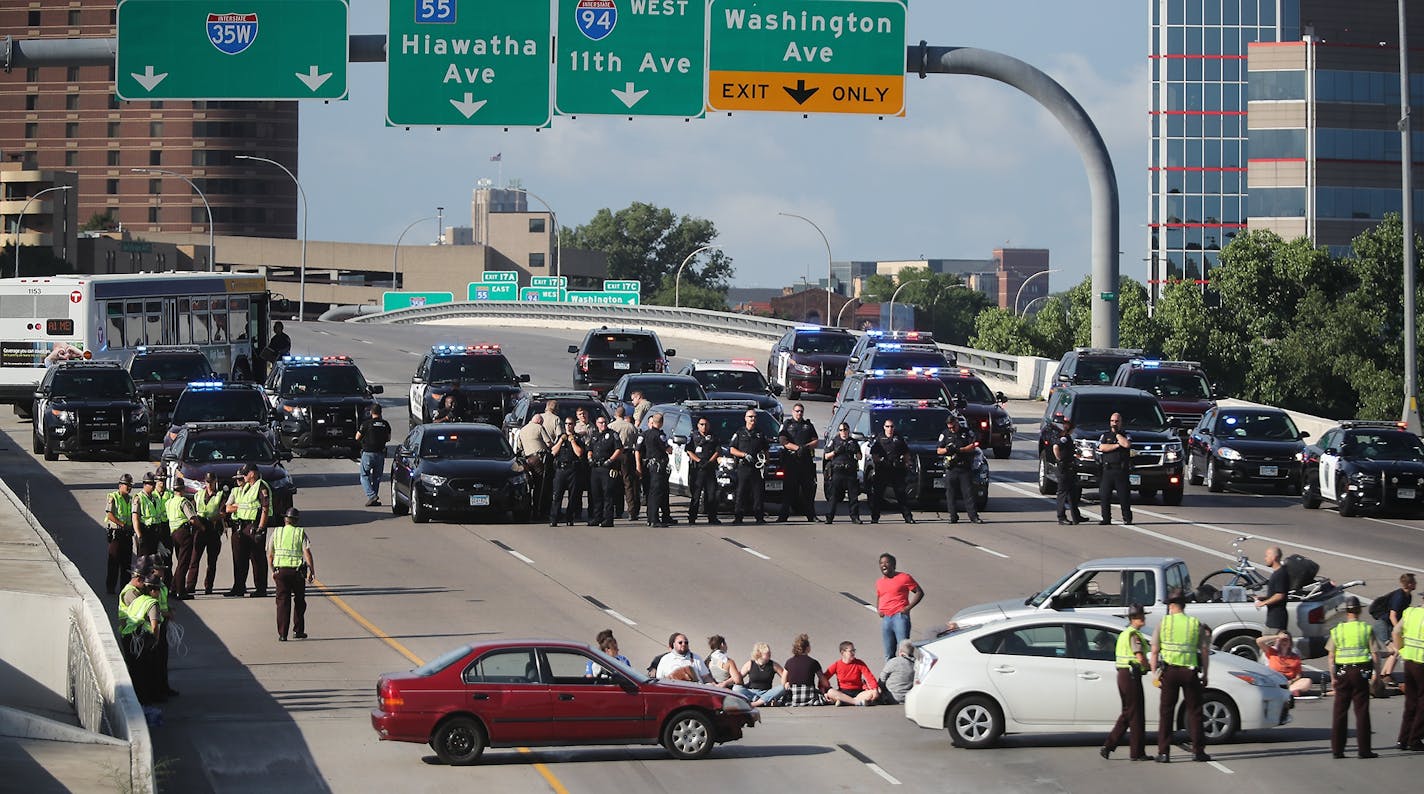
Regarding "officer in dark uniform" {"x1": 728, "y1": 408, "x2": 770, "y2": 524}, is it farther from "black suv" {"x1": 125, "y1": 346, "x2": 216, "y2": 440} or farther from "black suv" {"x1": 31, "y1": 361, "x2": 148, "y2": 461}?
"black suv" {"x1": 125, "y1": 346, "x2": 216, "y2": 440}

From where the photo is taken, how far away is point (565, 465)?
96.9 feet

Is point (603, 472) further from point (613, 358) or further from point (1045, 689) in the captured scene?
point (613, 358)

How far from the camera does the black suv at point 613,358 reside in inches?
1738

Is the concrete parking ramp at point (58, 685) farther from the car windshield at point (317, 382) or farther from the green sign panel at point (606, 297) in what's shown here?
the green sign panel at point (606, 297)

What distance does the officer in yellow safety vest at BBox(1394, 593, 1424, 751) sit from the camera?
17.0 meters

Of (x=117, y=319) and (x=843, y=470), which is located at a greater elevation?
(x=117, y=319)

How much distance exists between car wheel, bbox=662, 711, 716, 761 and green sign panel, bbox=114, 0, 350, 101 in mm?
20983

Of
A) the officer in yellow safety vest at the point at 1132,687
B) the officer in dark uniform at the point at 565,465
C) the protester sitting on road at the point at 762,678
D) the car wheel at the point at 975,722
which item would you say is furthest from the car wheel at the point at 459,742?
the officer in dark uniform at the point at 565,465

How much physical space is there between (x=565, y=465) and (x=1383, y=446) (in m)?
14.1

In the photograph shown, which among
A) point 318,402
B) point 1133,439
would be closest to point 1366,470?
point 1133,439

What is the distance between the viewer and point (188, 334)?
46.7 metres

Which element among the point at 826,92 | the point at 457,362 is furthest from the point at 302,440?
the point at 826,92

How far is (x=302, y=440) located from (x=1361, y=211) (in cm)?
7863

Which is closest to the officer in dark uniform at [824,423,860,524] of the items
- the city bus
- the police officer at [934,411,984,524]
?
the police officer at [934,411,984,524]
